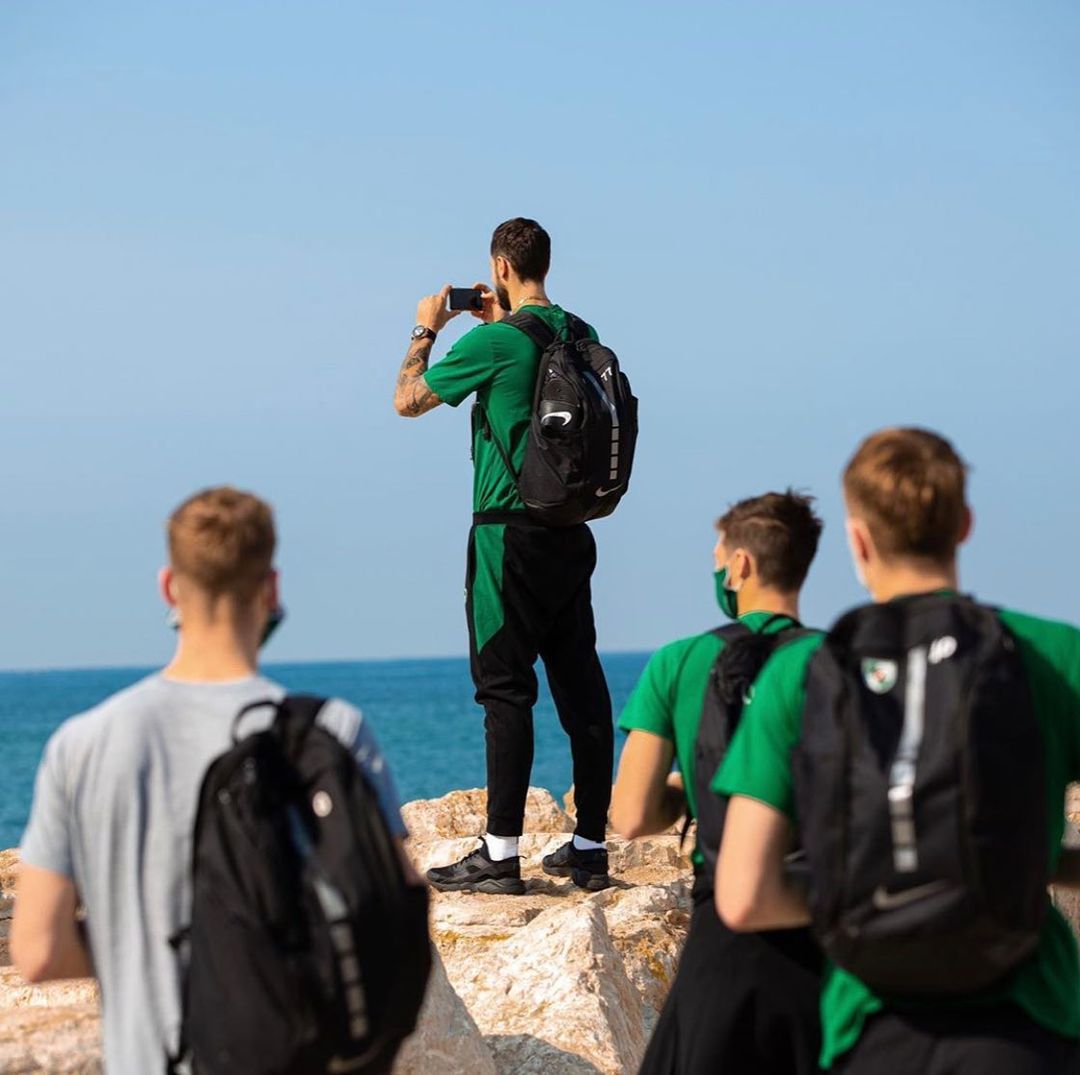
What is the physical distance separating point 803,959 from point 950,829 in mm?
953

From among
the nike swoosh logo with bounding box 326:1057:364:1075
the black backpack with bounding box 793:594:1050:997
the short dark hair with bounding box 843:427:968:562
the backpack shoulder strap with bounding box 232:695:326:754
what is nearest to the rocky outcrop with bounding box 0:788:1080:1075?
the nike swoosh logo with bounding box 326:1057:364:1075

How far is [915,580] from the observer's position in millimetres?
3602

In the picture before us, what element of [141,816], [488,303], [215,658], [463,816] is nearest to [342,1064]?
[141,816]

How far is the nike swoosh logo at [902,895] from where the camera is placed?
3.30 meters

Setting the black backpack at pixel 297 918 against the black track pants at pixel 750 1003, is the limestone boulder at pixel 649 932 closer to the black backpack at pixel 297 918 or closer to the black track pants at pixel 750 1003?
the black track pants at pixel 750 1003

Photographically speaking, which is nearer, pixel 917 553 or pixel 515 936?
pixel 917 553

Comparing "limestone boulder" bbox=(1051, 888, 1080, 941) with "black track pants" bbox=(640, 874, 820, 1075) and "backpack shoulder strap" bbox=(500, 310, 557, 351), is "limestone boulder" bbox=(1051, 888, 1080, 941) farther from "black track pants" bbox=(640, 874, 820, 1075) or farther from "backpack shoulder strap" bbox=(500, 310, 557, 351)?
"black track pants" bbox=(640, 874, 820, 1075)

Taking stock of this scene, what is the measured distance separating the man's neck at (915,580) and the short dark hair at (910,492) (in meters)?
0.02

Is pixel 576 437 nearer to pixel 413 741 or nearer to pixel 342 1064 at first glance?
pixel 342 1064

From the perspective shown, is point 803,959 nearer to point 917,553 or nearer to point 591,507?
point 917,553

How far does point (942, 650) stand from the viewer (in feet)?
11.1

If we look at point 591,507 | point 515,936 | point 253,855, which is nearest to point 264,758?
point 253,855

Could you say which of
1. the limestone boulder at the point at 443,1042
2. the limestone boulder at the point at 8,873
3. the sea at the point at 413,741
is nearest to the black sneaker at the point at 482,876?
the limestone boulder at the point at 443,1042

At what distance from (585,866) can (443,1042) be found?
2.40 m
